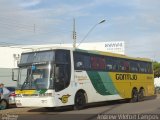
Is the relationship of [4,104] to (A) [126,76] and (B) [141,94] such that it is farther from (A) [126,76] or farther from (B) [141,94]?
(B) [141,94]

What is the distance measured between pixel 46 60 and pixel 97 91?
4.83m

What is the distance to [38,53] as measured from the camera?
20.9 m

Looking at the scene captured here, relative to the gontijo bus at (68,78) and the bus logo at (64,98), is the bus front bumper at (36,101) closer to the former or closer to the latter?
the gontijo bus at (68,78)

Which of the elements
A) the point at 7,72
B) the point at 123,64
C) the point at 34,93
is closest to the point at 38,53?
the point at 34,93

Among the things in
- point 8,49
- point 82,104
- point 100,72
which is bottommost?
point 82,104

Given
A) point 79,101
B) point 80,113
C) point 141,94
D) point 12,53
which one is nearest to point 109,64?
point 79,101

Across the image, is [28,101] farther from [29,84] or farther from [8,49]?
[8,49]

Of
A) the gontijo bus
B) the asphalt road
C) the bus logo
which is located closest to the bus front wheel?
the gontijo bus

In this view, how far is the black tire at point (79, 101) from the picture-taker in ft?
70.6

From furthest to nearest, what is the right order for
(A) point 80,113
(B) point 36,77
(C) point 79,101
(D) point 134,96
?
(D) point 134,96 < (C) point 79,101 < (B) point 36,77 < (A) point 80,113

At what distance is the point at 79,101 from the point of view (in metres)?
21.8

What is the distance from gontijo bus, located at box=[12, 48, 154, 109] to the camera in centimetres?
1975

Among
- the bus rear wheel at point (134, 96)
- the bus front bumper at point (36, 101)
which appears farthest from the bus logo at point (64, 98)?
the bus rear wheel at point (134, 96)

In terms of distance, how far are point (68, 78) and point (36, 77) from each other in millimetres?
1747
